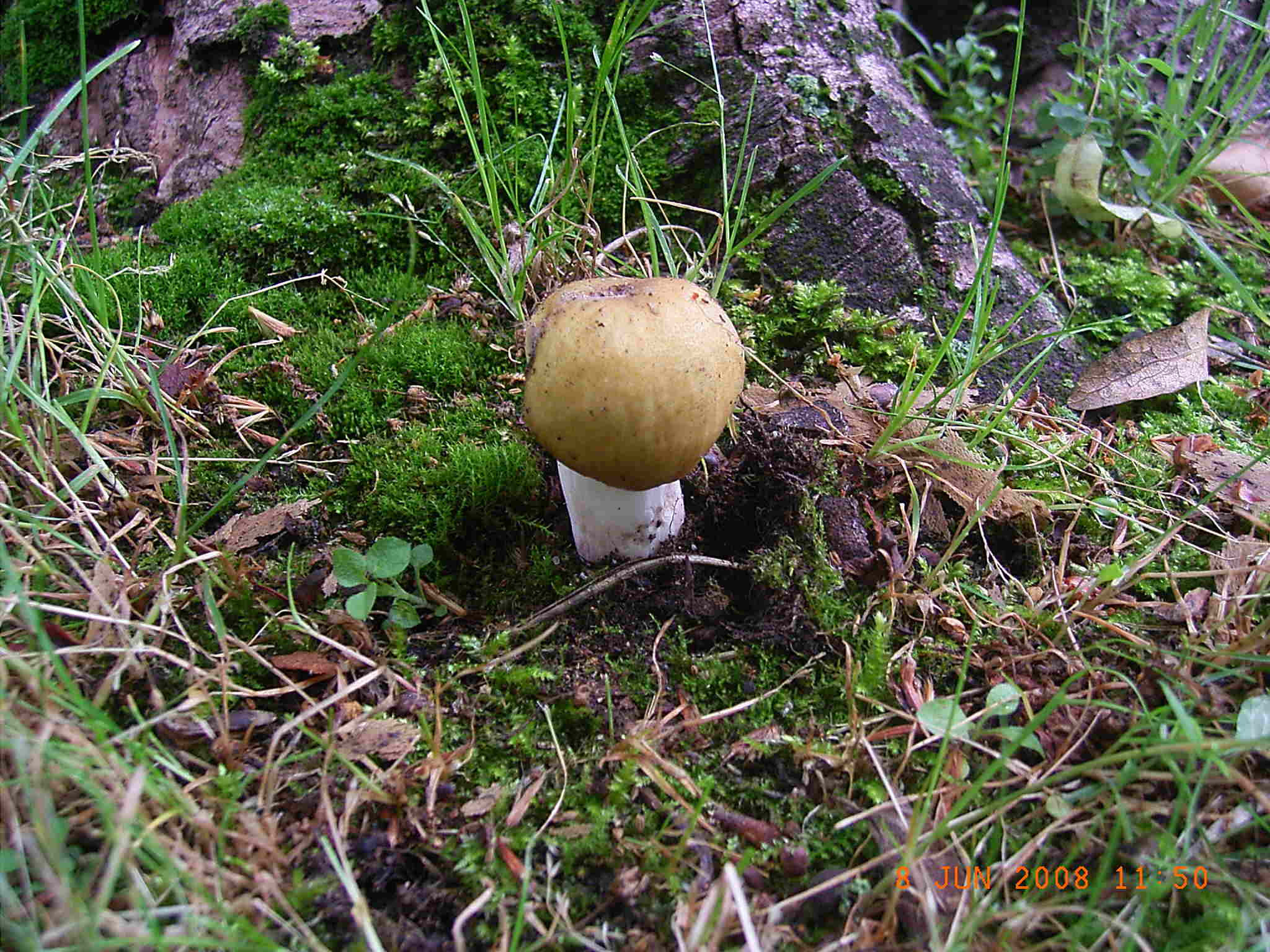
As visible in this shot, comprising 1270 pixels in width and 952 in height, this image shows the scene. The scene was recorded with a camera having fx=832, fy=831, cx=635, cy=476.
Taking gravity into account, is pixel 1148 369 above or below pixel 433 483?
below

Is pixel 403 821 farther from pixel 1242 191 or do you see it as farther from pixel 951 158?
pixel 1242 191

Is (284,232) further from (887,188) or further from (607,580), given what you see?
(887,188)

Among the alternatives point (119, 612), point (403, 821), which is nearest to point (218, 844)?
point (403, 821)

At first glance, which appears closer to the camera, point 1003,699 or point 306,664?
point 1003,699

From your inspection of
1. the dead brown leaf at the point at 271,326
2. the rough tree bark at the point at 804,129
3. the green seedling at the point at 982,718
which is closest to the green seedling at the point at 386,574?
the dead brown leaf at the point at 271,326

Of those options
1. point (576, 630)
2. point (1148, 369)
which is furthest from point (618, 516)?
point (1148, 369)

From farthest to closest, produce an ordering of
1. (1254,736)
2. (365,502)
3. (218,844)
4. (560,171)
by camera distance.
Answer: (560,171)
(365,502)
(1254,736)
(218,844)
